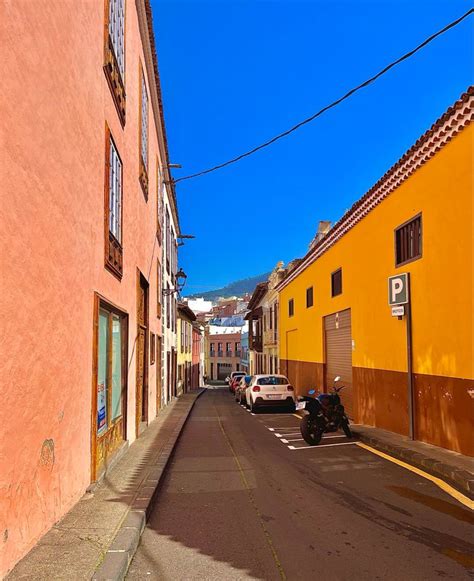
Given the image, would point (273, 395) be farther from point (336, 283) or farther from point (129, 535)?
point (129, 535)

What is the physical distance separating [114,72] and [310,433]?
7707 mm

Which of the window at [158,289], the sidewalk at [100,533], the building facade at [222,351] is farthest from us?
the building facade at [222,351]

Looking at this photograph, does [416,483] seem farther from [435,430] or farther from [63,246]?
[63,246]

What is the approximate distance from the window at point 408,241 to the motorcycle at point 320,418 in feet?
10.0

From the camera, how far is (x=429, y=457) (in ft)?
26.6

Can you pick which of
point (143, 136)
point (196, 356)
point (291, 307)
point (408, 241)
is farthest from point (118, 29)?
point (196, 356)

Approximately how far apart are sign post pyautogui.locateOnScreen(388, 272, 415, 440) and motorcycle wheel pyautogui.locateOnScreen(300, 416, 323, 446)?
1.84 m

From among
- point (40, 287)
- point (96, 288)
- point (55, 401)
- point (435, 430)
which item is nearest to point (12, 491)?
point (55, 401)

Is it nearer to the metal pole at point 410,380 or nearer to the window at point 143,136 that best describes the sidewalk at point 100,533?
the metal pole at point 410,380

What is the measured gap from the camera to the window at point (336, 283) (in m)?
16.5

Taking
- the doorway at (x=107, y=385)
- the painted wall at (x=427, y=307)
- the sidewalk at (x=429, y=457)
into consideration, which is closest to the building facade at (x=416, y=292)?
the painted wall at (x=427, y=307)

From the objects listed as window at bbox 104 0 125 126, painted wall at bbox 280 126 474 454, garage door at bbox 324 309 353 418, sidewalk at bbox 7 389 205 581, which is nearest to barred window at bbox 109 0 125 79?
window at bbox 104 0 125 126

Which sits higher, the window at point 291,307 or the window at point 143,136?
the window at point 143,136

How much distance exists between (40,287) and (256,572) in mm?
2969
